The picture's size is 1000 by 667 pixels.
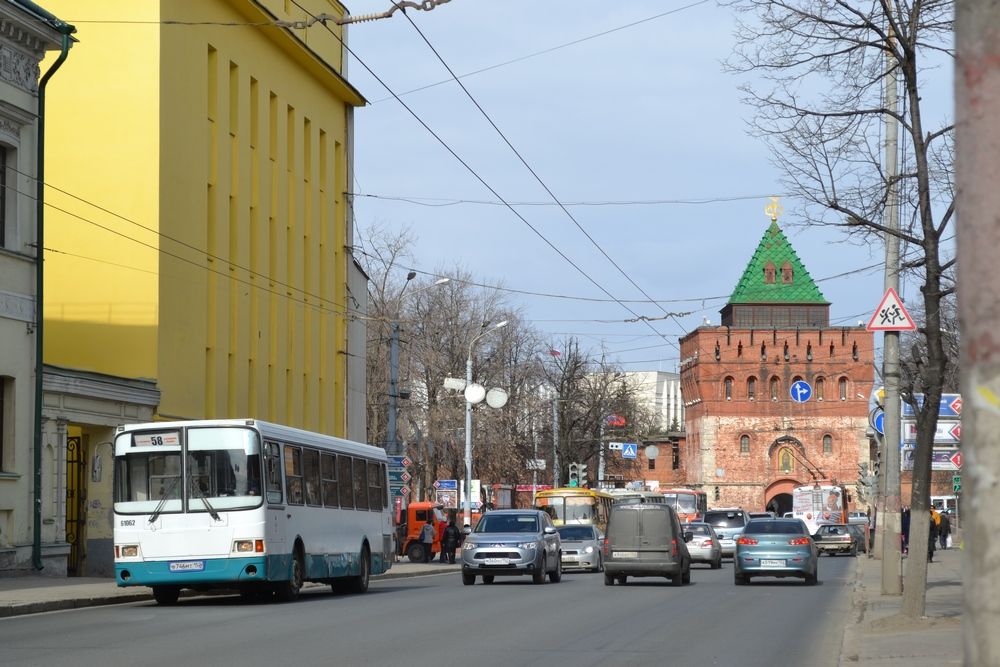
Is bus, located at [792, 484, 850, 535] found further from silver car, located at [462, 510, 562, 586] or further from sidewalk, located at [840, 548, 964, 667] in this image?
sidewalk, located at [840, 548, 964, 667]

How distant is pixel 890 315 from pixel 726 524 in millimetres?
41950

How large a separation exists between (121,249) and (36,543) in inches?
351

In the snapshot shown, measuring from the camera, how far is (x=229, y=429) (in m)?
22.7

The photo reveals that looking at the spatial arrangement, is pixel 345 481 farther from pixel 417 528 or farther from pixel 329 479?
pixel 417 528

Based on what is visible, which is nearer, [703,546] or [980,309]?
[980,309]

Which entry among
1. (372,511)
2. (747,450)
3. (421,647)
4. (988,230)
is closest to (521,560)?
(372,511)

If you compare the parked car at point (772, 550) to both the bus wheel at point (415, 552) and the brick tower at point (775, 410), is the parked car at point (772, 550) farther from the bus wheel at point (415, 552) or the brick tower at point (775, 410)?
the brick tower at point (775, 410)

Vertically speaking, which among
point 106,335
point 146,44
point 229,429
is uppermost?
point 146,44

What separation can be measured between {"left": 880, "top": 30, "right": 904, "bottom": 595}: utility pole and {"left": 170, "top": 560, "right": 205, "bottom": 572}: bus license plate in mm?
10104

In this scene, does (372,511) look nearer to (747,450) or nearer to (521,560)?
(521,560)

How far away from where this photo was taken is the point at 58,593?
23.1m

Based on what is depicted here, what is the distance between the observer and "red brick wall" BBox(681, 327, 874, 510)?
109188 millimetres

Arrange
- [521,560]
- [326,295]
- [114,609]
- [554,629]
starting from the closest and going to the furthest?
1. [554,629]
2. [114,609]
3. [521,560]
4. [326,295]

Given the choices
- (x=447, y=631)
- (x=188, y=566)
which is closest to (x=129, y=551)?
(x=188, y=566)
